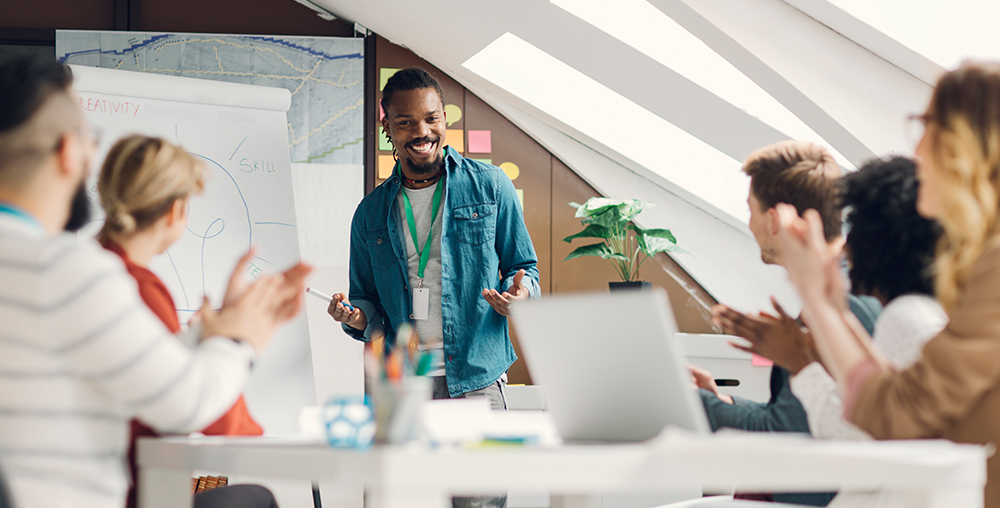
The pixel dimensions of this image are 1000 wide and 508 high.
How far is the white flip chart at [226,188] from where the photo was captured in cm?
226

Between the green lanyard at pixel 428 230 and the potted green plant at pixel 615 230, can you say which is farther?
the potted green plant at pixel 615 230

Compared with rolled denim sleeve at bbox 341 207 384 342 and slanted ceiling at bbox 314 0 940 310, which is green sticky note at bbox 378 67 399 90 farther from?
rolled denim sleeve at bbox 341 207 384 342

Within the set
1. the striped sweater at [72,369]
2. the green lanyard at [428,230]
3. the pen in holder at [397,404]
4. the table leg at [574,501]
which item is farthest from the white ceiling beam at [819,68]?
the striped sweater at [72,369]

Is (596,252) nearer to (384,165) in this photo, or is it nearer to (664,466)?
(384,165)

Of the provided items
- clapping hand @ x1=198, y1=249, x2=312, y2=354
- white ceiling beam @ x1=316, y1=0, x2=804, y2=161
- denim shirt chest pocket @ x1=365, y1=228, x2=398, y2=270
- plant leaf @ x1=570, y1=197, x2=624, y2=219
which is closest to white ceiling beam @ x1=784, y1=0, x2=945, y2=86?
white ceiling beam @ x1=316, y1=0, x2=804, y2=161

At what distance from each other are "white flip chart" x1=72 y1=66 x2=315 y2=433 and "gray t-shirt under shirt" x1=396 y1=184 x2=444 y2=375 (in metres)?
0.55

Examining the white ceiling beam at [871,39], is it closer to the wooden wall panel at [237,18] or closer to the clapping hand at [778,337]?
the clapping hand at [778,337]

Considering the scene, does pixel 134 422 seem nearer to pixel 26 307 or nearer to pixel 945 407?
pixel 26 307

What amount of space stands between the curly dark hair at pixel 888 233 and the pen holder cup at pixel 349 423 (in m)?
0.77

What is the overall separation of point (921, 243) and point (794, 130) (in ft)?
4.57

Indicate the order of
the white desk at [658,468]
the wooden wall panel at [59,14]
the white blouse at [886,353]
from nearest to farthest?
the white desk at [658,468] → the white blouse at [886,353] → the wooden wall panel at [59,14]

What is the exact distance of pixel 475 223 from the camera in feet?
6.91

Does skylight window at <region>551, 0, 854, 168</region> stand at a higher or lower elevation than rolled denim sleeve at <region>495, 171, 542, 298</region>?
higher

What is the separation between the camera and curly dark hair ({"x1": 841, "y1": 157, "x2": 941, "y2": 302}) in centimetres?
106
